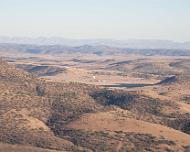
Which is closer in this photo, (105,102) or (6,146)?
(6,146)

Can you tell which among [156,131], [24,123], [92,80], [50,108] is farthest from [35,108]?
[92,80]

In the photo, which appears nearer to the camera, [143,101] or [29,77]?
[143,101]

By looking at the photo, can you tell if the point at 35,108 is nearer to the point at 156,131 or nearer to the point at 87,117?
the point at 87,117

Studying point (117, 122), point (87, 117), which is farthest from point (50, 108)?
point (117, 122)

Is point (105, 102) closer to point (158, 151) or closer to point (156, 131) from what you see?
point (156, 131)

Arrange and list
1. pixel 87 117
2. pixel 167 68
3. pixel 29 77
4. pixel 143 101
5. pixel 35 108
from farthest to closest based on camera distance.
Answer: pixel 167 68
pixel 29 77
pixel 143 101
pixel 35 108
pixel 87 117

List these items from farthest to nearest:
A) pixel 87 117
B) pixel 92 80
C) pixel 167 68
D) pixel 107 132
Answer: pixel 167 68, pixel 92 80, pixel 87 117, pixel 107 132

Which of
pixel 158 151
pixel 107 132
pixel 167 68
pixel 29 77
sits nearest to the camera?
pixel 158 151

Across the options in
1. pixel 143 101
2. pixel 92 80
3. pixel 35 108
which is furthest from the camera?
pixel 92 80
